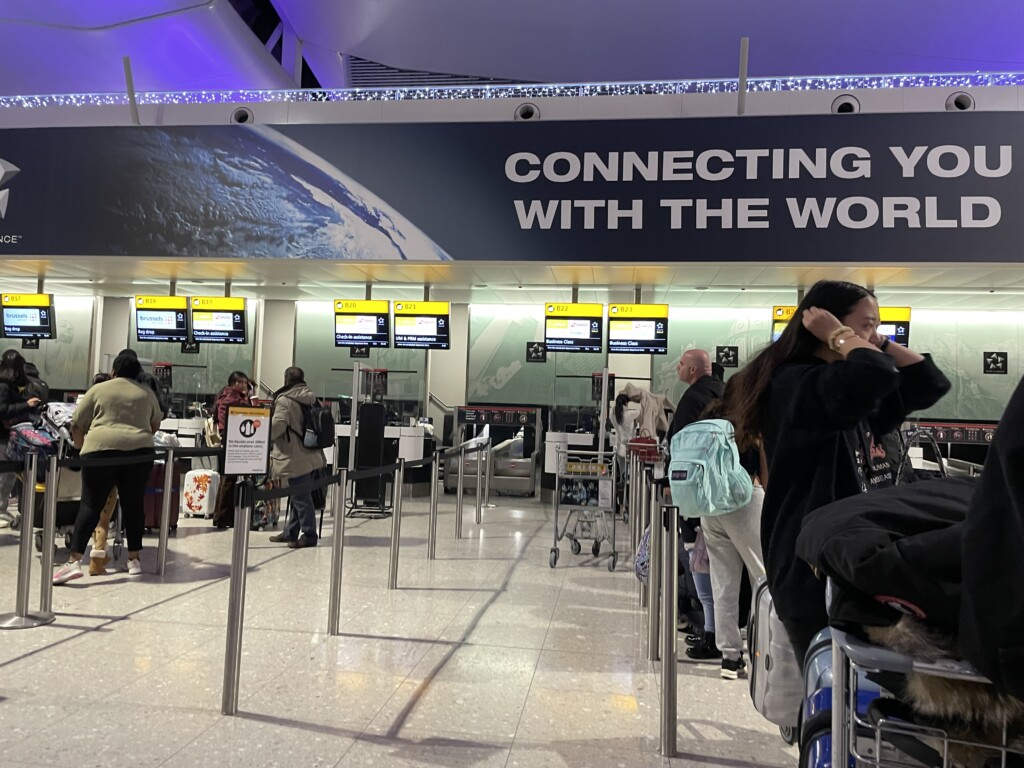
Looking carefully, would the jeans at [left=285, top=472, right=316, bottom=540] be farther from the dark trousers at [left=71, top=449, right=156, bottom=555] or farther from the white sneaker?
the white sneaker

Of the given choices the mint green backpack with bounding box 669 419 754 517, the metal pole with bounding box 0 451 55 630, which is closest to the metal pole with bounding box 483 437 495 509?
the metal pole with bounding box 0 451 55 630

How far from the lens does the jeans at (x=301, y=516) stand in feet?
22.4

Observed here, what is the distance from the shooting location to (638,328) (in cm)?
984

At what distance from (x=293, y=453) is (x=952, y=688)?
252 inches

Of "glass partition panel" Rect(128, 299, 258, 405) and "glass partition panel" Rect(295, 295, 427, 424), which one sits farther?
"glass partition panel" Rect(128, 299, 258, 405)

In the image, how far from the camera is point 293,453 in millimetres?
6883

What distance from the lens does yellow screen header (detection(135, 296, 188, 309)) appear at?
10727 millimetres

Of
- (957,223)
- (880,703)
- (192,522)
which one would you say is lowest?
(192,522)

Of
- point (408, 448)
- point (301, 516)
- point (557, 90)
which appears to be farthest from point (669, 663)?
point (557, 90)

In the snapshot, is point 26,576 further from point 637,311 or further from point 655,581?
point 637,311

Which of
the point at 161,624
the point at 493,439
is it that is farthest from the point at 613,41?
the point at 161,624

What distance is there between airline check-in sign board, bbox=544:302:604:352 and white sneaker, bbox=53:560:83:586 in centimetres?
640

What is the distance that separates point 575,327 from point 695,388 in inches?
230

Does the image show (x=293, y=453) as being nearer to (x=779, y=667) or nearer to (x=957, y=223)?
(x=779, y=667)
